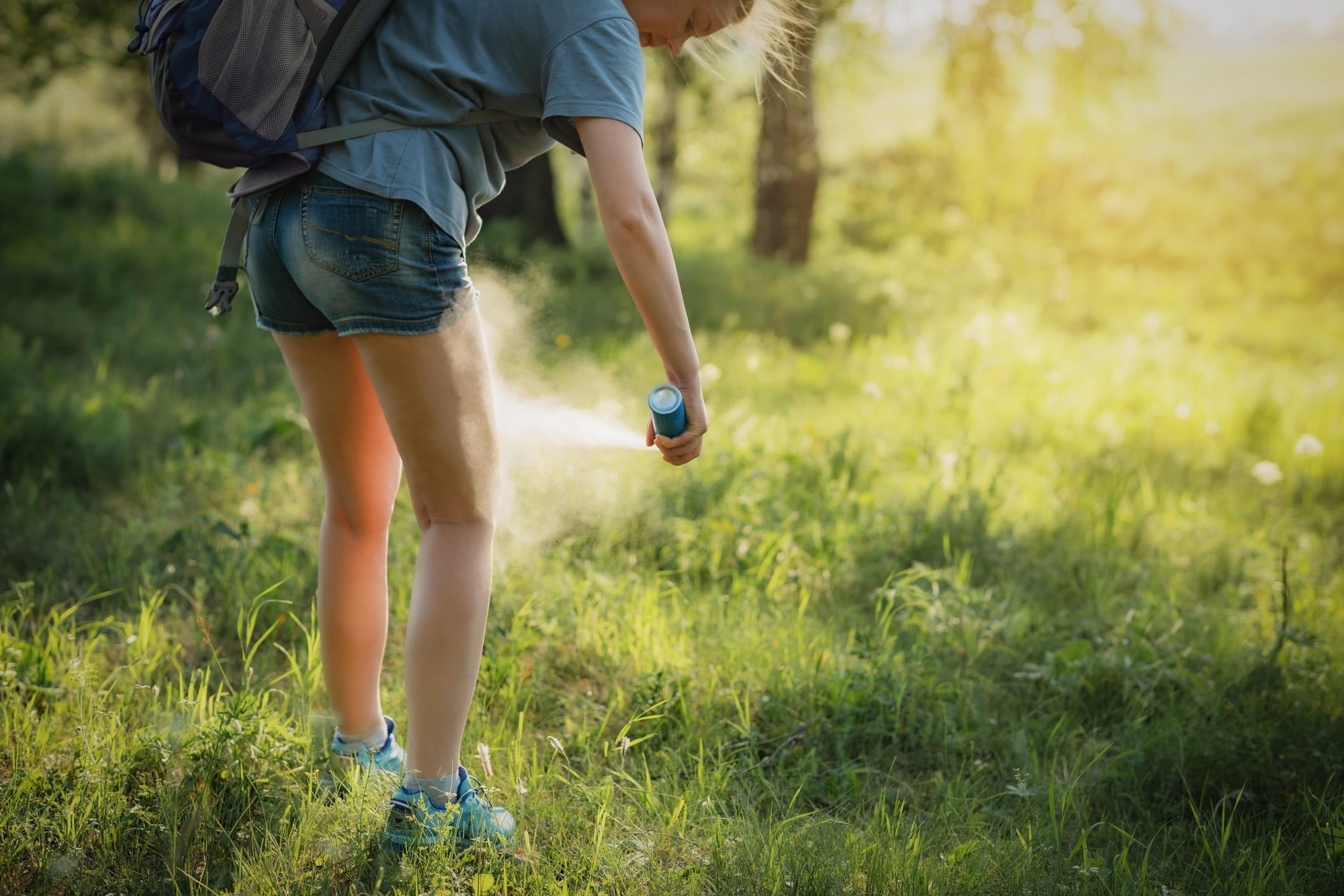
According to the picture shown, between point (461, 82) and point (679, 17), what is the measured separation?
52 cm

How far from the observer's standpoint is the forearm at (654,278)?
174 centimetres

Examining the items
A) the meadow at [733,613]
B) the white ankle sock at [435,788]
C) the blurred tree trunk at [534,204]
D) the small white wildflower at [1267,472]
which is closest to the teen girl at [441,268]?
the white ankle sock at [435,788]

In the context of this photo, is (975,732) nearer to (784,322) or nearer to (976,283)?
(784,322)

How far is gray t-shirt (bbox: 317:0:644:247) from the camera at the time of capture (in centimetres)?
168

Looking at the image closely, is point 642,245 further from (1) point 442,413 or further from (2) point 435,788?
(2) point 435,788

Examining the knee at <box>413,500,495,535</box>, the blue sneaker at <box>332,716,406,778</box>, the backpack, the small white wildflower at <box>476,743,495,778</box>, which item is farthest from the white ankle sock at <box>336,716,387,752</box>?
the backpack

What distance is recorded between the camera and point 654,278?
5.88 ft

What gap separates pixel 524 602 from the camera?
302cm

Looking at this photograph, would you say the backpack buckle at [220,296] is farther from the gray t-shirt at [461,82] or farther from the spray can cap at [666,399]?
the spray can cap at [666,399]

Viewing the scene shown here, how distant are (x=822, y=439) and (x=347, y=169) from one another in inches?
118

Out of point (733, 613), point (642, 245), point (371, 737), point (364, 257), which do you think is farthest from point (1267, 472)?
point (364, 257)

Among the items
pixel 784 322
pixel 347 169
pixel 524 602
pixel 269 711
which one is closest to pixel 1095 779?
pixel 524 602

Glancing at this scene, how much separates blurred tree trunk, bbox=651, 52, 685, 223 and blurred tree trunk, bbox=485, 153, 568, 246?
3582 mm

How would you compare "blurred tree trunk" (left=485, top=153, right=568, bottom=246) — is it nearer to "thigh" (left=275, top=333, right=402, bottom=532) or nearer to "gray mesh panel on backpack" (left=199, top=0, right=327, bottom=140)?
"thigh" (left=275, top=333, right=402, bottom=532)
